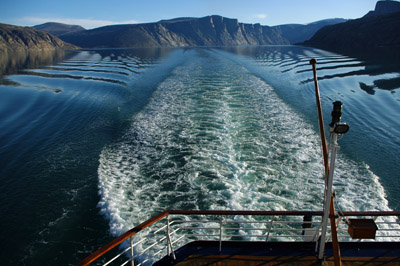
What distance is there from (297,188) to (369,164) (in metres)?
4.97

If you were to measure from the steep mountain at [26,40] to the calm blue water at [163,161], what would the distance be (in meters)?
141

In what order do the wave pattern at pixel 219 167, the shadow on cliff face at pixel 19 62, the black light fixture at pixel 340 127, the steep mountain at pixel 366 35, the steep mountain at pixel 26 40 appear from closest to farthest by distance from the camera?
the black light fixture at pixel 340 127
the wave pattern at pixel 219 167
the shadow on cliff face at pixel 19 62
the steep mountain at pixel 366 35
the steep mountain at pixel 26 40

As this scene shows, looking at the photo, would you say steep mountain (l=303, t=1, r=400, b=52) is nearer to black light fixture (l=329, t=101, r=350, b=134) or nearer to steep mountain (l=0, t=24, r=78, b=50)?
black light fixture (l=329, t=101, r=350, b=134)

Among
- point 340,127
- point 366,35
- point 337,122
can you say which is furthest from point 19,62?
point 366,35

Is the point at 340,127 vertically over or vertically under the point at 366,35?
under

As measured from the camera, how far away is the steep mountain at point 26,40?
133 m

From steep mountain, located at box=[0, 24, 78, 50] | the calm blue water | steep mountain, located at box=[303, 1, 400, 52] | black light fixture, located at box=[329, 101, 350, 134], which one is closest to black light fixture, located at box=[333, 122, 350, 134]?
black light fixture, located at box=[329, 101, 350, 134]

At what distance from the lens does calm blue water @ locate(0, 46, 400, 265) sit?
A: 30.7ft

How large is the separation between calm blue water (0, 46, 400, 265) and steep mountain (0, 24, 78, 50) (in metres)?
141

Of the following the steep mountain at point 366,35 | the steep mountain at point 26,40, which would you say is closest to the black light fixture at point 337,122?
the steep mountain at point 366,35

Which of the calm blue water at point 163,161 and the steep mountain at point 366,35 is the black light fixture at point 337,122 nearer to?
the calm blue water at point 163,161

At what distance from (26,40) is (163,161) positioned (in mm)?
168864

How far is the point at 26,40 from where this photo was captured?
14088cm

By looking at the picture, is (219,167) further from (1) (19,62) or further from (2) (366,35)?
(2) (366,35)
